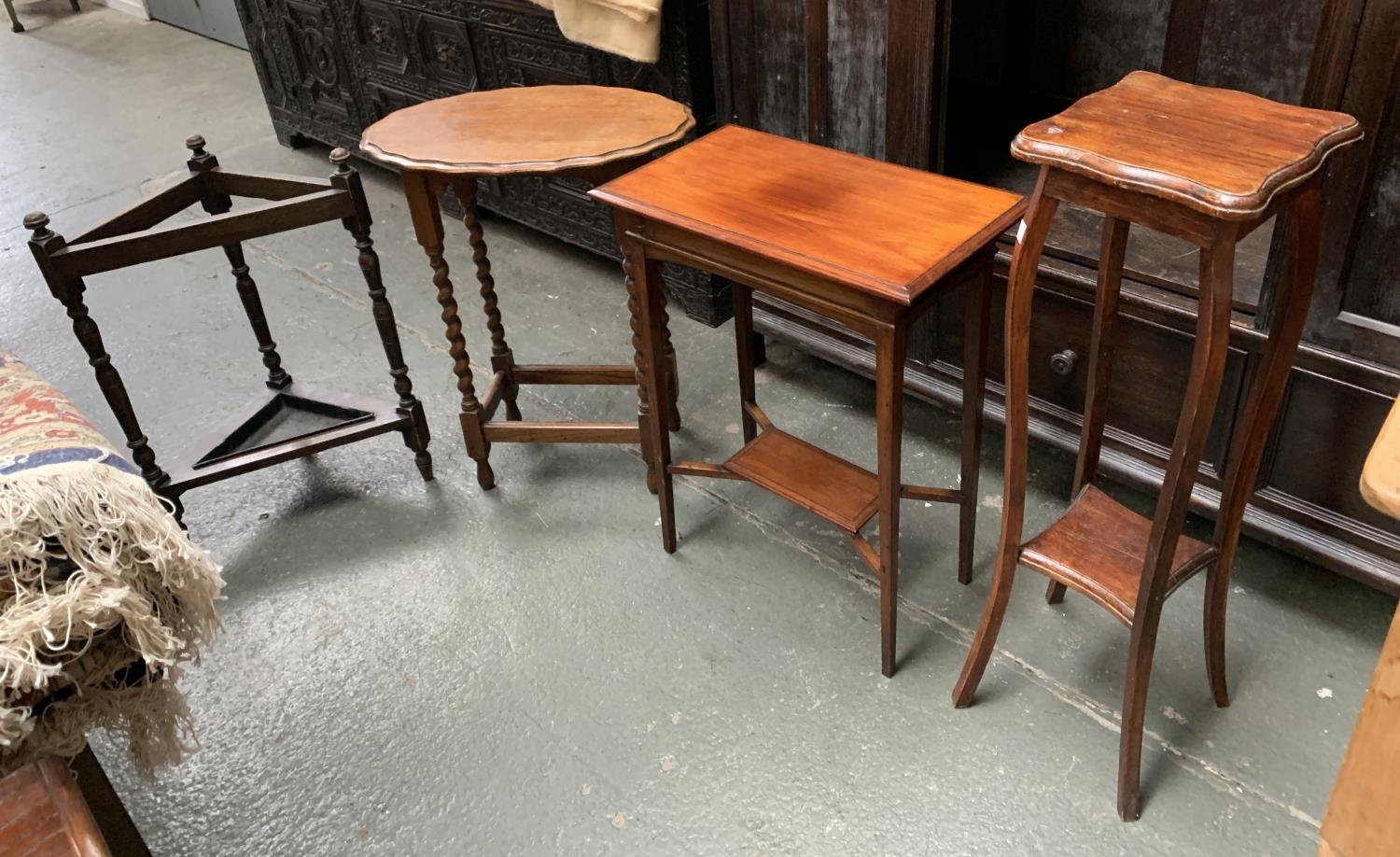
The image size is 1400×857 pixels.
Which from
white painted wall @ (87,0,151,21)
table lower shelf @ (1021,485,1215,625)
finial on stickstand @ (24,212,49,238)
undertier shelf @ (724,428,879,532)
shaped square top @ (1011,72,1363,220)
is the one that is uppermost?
shaped square top @ (1011,72,1363,220)

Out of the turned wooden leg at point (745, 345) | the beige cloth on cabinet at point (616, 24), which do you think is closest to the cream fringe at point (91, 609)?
the turned wooden leg at point (745, 345)

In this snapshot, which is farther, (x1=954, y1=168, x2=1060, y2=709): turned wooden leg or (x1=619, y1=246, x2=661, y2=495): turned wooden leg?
(x1=619, y1=246, x2=661, y2=495): turned wooden leg

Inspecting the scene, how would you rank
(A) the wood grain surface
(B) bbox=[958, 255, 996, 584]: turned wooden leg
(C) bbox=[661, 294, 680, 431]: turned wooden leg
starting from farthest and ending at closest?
(C) bbox=[661, 294, 680, 431]: turned wooden leg < (B) bbox=[958, 255, 996, 584]: turned wooden leg < (A) the wood grain surface

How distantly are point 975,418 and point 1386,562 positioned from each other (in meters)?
0.74

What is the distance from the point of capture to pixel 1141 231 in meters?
2.16

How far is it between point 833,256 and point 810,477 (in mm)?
620

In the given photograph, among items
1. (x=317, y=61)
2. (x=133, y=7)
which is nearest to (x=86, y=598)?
(x=317, y=61)

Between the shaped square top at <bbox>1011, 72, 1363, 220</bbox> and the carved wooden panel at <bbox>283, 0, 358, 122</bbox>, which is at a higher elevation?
the shaped square top at <bbox>1011, 72, 1363, 220</bbox>

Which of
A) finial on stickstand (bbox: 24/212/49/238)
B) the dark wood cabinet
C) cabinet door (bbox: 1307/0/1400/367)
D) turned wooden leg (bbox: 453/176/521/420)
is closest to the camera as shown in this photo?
cabinet door (bbox: 1307/0/1400/367)

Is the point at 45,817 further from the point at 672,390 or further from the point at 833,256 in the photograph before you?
the point at 672,390

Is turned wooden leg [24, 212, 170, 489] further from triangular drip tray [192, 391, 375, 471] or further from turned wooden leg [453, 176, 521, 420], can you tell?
turned wooden leg [453, 176, 521, 420]

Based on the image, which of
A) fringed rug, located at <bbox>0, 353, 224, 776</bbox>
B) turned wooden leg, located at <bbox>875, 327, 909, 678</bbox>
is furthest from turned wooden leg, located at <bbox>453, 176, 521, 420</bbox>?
turned wooden leg, located at <bbox>875, 327, 909, 678</bbox>

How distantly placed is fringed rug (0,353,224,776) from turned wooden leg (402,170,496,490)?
71 centimetres

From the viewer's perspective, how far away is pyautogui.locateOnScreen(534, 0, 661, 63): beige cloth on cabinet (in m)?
2.42
